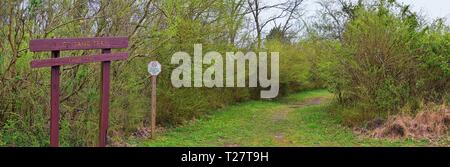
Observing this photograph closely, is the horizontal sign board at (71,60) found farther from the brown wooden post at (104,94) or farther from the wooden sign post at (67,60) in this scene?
the brown wooden post at (104,94)

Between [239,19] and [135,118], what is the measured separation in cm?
758

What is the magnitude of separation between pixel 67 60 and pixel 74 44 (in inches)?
9.5

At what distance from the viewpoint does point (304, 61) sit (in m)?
26.0

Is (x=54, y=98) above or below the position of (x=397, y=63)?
below

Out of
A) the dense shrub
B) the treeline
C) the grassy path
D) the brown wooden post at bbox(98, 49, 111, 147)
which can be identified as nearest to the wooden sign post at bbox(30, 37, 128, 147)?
the brown wooden post at bbox(98, 49, 111, 147)

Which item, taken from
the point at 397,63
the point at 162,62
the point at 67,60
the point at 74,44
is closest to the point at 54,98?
the point at 67,60

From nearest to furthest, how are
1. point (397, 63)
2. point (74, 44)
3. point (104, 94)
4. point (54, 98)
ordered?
point (54, 98)
point (74, 44)
point (104, 94)
point (397, 63)

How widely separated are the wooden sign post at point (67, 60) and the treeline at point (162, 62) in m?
1.05

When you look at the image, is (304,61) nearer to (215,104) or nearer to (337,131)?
(215,104)

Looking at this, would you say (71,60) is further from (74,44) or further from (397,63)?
(397,63)

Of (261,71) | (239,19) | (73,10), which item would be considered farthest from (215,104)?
(73,10)

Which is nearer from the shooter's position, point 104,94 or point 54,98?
point 54,98

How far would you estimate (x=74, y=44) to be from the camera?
5781 millimetres

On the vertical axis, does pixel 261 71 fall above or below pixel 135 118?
above
